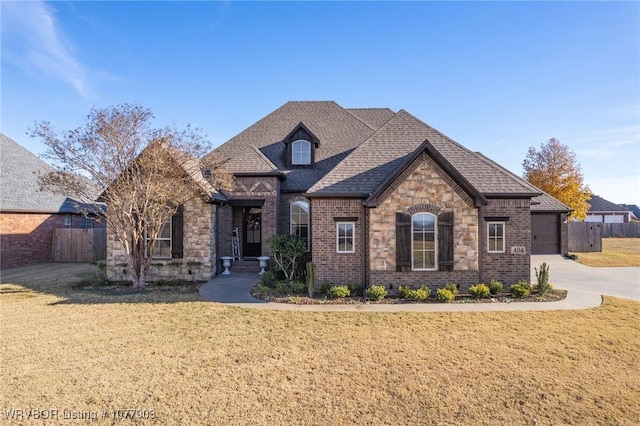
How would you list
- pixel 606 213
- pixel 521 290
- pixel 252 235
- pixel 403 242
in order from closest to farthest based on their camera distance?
pixel 521 290 < pixel 403 242 < pixel 252 235 < pixel 606 213

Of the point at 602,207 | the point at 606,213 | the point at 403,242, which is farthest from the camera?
the point at 602,207

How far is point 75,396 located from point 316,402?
376 centimetres

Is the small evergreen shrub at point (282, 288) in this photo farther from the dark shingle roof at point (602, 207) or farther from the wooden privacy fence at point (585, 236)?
the dark shingle roof at point (602, 207)

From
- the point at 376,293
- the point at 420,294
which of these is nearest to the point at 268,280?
the point at 376,293

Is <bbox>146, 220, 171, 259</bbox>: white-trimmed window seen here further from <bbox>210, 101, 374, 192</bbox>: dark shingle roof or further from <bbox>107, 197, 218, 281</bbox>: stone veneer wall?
<bbox>210, 101, 374, 192</bbox>: dark shingle roof

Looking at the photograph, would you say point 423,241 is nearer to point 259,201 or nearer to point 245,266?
point 259,201

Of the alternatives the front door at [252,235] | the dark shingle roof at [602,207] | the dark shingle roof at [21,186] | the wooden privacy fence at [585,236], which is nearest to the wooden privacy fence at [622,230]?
the dark shingle roof at [602,207]

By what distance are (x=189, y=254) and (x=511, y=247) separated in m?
12.8

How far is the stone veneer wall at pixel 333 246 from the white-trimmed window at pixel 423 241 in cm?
186

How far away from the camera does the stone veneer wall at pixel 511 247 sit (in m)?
11.0

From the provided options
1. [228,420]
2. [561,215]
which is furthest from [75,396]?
[561,215]

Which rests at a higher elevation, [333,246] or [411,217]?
[411,217]

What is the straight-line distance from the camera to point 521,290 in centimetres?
1013

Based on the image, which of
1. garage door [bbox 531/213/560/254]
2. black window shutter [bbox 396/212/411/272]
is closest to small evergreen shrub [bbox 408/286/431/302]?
black window shutter [bbox 396/212/411/272]
